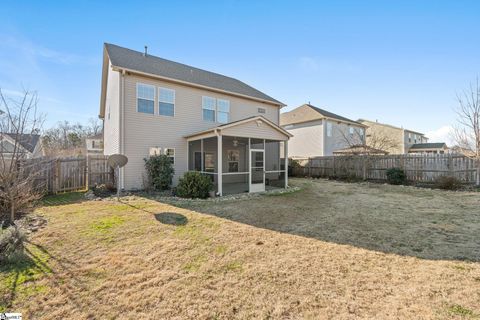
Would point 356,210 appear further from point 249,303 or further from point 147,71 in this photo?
point 147,71

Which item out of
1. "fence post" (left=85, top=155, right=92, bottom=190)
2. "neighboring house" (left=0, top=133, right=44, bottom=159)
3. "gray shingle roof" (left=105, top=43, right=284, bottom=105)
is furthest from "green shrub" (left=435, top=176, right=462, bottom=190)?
"fence post" (left=85, top=155, right=92, bottom=190)

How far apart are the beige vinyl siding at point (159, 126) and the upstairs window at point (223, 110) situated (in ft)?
1.07

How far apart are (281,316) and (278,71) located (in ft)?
44.1

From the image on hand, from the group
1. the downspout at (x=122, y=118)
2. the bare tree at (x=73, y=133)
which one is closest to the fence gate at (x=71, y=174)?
the downspout at (x=122, y=118)

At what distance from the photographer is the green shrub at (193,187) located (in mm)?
9359

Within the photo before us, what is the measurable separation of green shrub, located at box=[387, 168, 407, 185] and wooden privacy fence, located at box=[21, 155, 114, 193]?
1723 cm

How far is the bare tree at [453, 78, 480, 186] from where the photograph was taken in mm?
12438

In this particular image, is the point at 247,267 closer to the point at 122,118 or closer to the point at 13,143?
the point at 13,143

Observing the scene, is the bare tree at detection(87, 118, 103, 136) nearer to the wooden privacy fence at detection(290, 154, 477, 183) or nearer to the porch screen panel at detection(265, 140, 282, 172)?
the porch screen panel at detection(265, 140, 282, 172)

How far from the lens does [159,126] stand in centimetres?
1162

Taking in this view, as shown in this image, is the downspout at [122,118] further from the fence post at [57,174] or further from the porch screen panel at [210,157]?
the porch screen panel at [210,157]

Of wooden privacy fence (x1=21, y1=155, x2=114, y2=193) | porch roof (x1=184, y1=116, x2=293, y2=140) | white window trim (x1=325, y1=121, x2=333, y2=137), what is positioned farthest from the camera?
white window trim (x1=325, y1=121, x2=333, y2=137)

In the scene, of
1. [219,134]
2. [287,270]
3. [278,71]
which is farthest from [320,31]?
[287,270]

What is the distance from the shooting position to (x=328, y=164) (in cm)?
1838
